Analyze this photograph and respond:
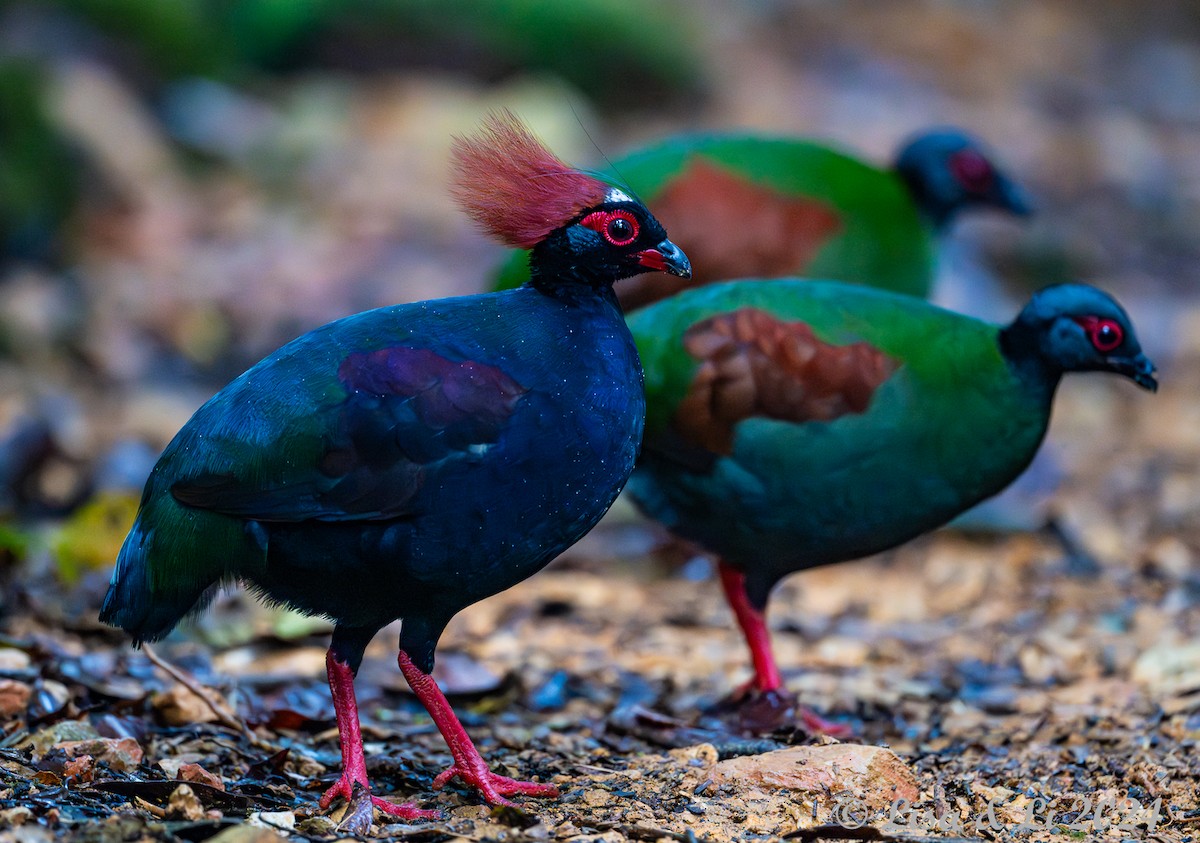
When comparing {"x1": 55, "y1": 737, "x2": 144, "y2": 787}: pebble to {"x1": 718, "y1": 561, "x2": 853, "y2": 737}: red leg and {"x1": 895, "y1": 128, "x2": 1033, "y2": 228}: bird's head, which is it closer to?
{"x1": 718, "y1": 561, "x2": 853, "y2": 737}: red leg

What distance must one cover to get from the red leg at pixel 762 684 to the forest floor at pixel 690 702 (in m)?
0.11

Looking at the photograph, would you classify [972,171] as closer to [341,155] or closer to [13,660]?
[13,660]

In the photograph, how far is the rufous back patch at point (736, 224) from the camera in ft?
20.9

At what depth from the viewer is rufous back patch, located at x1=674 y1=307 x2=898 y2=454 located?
488 centimetres

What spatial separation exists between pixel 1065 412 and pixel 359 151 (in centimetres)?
619

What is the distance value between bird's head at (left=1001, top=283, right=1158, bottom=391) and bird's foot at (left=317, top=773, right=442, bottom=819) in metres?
2.50

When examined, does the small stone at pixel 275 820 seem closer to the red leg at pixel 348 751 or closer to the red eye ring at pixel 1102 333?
the red leg at pixel 348 751

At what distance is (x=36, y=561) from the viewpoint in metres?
6.19

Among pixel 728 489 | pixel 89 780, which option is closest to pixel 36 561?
pixel 89 780

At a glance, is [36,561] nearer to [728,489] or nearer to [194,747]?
[194,747]

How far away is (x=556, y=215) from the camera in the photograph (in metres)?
4.00

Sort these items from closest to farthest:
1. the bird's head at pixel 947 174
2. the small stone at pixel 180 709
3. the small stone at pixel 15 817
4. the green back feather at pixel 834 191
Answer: the small stone at pixel 15 817 < the small stone at pixel 180 709 < the green back feather at pixel 834 191 < the bird's head at pixel 947 174

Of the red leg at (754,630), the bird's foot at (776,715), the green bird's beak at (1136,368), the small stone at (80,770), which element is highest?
the green bird's beak at (1136,368)

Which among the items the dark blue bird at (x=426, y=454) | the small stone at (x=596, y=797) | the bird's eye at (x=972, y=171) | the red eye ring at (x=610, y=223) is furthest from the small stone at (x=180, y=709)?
the bird's eye at (x=972, y=171)
